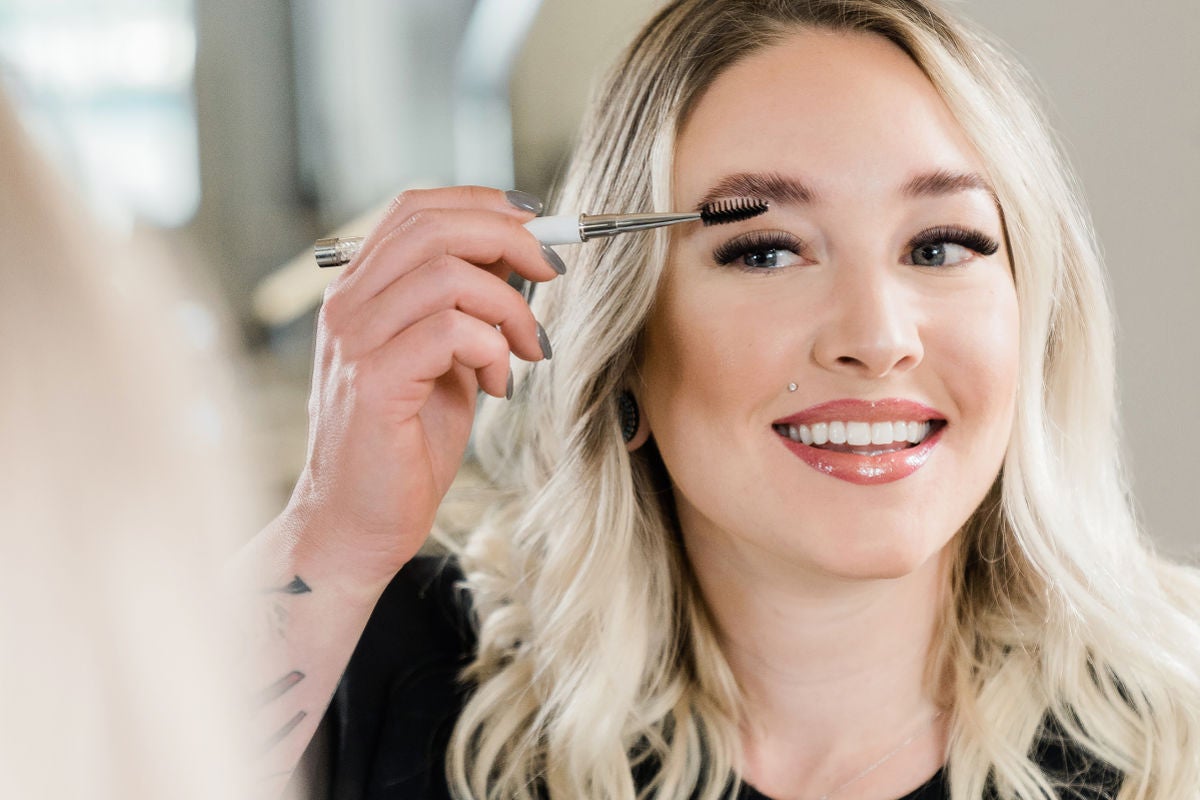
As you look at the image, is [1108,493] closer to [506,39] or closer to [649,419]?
[649,419]

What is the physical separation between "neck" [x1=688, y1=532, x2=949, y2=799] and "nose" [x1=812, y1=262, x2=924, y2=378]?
0.75 ft

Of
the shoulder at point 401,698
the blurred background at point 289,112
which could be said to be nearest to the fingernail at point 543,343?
the shoulder at point 401,698

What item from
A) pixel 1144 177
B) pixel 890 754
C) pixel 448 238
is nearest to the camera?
pixel 448 238

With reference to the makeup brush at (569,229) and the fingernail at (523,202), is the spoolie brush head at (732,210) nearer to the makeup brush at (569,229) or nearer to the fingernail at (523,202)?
the makeup brush at (569,229)

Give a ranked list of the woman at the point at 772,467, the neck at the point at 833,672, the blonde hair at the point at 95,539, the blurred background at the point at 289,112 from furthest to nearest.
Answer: the blurred background at the point at 289,112 → the neck at the point at 833,672 → the woman at the point at 772,467 → the blonde hair at the point at 95,539

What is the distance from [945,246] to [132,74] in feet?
8.15

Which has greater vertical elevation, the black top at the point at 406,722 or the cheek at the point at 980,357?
the cheek at the point at 980,357

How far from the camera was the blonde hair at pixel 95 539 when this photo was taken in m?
0.48

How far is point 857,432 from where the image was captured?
3.71 ft

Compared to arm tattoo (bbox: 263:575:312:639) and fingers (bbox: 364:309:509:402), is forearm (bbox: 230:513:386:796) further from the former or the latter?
fingers (bbox: 364:309:509:402)

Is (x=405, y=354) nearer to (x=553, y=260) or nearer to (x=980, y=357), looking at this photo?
(x=553, y=260)

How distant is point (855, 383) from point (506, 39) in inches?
69.3

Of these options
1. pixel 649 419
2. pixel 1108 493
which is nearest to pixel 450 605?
pixel 649 419

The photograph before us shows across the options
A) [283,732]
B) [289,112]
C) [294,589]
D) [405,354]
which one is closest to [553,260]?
[405,354]
